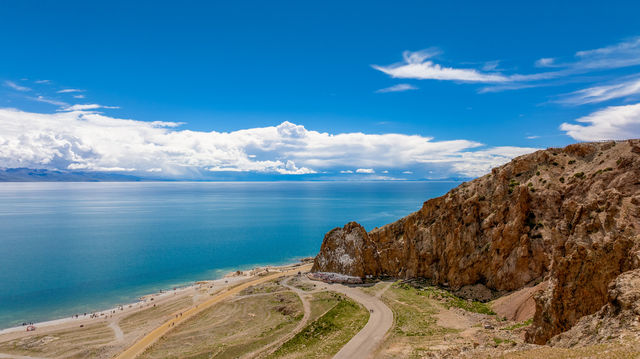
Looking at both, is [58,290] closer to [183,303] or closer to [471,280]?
[183,303]

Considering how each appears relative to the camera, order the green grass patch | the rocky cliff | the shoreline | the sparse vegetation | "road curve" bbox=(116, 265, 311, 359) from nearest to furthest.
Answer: the rocky cliff < the sparse vegetation < the green grass patch < "road curve" bbox=(116, 265, 311, 359) < the shoreline

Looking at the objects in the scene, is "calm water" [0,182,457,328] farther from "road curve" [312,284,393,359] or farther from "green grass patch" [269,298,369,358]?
"road curve" [312,284,393,359]

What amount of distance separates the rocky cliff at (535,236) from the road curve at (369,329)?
499 inches

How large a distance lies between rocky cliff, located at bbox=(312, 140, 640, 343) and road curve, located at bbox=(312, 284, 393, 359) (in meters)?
12.7

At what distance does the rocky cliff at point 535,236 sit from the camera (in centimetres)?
3173

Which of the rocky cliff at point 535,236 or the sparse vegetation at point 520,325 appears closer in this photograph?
the rocky cliff at point 535,236

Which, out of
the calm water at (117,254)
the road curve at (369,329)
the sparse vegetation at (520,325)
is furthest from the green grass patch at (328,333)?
the calm water at (117,254)

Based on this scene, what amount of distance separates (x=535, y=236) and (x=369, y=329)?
31696 millimetres

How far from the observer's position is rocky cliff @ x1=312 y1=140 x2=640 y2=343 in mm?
31734

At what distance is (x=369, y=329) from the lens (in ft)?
155

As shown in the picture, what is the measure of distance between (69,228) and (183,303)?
13138 cm

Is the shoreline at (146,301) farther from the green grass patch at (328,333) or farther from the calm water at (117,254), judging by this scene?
Answer: the green grass patch at (328,333)

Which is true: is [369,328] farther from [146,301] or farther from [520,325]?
[146,301]

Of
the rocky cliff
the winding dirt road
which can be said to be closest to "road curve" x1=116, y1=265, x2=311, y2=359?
the rocky cliff
